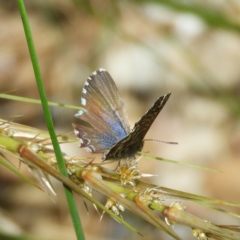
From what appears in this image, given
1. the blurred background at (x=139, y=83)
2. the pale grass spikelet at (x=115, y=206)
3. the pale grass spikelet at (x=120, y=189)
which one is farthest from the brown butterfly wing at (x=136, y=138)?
the blurred background at (x=139, y=83)

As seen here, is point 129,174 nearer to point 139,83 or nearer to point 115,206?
point 115,206

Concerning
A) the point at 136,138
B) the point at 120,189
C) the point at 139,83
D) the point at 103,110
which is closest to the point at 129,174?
the point at 120,189

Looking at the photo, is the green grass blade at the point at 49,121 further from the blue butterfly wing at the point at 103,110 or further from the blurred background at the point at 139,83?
the blurred background at the point at 139,83

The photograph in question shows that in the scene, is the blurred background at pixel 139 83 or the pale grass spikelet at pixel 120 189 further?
the blurred background at pixel 139 83

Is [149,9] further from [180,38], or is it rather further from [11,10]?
[11,10]

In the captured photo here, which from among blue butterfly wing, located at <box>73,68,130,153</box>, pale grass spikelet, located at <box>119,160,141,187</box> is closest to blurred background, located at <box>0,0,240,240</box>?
blue butterfly wing, located at <box>73,68,130,153</box>

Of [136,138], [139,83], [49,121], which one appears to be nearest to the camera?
[49,121]
